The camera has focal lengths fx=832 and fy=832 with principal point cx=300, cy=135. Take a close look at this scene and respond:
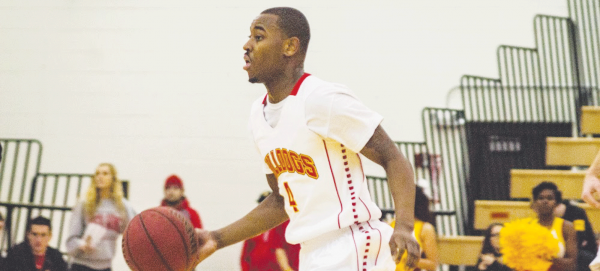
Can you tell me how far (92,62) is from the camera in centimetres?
950

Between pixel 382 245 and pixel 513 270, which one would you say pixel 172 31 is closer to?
pixel 513 270

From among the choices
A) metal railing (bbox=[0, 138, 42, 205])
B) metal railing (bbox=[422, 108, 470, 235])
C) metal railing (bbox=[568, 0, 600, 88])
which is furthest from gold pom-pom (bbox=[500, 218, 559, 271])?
metal railing (bbox=[0, 138, 42, 205])

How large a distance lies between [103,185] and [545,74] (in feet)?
16.9

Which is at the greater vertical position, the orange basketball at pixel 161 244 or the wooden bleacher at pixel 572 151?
the wooden bleacher at pixel 572 151

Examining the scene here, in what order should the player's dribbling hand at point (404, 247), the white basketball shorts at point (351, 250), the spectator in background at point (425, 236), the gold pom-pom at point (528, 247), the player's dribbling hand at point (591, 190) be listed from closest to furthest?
the player's dribbling hand at point (404, 247) → the white basketball shorts at point (351, 250) → the player's dribbling hand at point (591, 190) → the gold pom-pom at point (528, 247) → the spectator in background at point (425, 236)

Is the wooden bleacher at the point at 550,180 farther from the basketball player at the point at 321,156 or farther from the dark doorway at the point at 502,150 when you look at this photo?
the basketball player at the point at 321,156

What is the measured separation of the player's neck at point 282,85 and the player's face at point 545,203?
Result: 338cm

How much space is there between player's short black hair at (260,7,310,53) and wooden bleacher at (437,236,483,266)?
5.41m

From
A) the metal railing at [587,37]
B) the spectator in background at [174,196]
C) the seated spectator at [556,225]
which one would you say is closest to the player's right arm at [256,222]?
the seated spectator at [556,225]

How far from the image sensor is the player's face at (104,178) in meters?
7.03

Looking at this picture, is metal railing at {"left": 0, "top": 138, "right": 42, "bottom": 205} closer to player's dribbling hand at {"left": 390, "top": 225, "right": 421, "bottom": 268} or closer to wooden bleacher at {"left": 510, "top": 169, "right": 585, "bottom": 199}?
wooden bleacher at {"left": 510, "top": 169, "right": 585, "bottom": 199}

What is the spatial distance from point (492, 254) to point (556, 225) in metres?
0.48

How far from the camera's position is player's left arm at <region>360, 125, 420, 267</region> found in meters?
2.60

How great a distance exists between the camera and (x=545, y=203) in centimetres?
590
